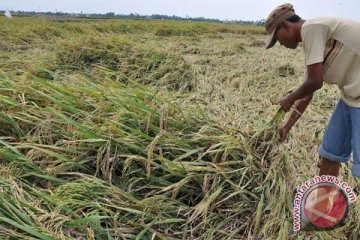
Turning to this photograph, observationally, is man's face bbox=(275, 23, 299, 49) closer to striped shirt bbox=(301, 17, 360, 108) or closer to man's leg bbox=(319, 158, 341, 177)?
striped shirt bbox=(301, 17, 360, 108)

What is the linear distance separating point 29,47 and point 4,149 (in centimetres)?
514

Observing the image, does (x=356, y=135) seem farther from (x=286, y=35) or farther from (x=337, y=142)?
(x=286, y=35)

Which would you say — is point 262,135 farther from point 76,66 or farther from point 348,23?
point 76,66

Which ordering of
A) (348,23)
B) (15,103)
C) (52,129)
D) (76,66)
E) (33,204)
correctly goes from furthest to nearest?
(76,66) → (15,103) → (52,129) → (348,23) → (33,204)

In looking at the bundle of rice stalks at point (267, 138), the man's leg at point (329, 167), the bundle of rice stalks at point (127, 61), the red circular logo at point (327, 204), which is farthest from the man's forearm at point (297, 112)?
the bundle of rice stalks at point (127, 61)

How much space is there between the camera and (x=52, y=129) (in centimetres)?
204

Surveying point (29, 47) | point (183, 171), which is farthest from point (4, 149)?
point (29, 47)

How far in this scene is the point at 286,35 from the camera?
1.81m

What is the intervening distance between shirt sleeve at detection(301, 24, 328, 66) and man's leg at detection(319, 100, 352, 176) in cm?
38

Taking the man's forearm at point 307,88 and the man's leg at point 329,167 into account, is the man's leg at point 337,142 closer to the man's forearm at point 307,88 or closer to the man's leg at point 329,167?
the man's leg at point 329,167

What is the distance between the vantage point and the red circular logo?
190 centimetres

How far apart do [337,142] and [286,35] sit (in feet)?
2.07

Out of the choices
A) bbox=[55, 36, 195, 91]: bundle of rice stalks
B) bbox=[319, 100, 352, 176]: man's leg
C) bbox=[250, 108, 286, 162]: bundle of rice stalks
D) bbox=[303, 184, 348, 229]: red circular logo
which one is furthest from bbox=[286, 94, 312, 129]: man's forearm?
bbox=[55, 36, 195, 91]: bundle of rice stalks

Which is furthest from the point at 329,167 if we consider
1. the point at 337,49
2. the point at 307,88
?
the point at 337,49
